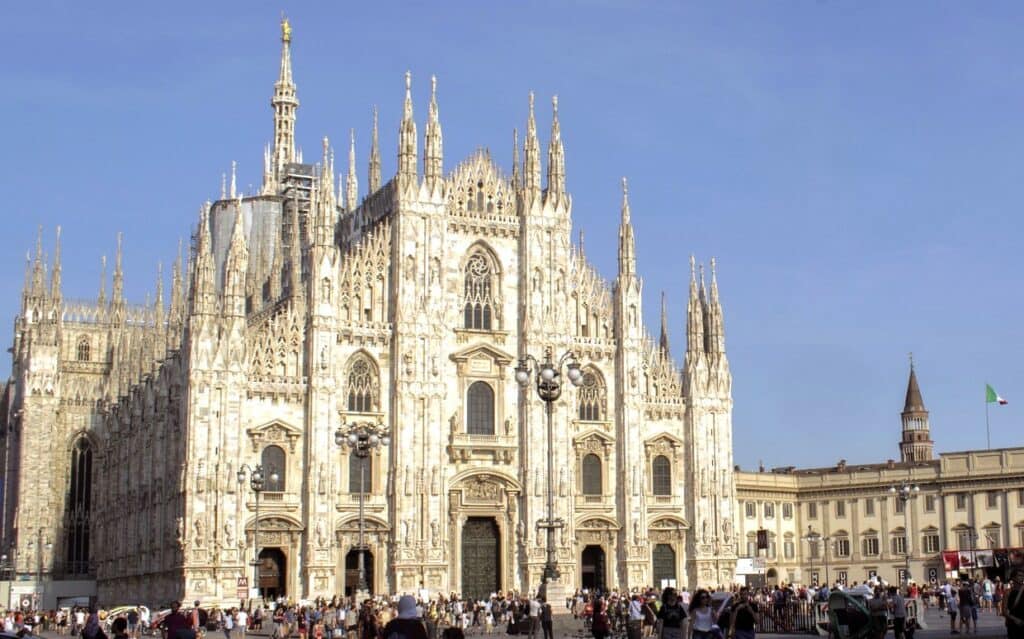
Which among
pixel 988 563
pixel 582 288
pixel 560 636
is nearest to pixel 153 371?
pixel 582 288

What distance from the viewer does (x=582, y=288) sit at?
69625 mm

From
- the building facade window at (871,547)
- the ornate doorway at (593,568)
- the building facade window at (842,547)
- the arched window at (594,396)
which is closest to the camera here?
the ornate doorway at (593,568)

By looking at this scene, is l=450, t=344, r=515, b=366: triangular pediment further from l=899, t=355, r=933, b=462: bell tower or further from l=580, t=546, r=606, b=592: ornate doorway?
l=899, t=355, r=933, b=462: bell tower

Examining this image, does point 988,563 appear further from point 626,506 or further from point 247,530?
point 247,530

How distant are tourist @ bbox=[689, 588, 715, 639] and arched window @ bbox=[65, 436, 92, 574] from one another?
79832 millimetres

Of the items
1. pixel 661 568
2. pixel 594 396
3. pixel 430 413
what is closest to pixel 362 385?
pixel 430 413

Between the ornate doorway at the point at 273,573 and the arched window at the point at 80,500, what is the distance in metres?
38.8

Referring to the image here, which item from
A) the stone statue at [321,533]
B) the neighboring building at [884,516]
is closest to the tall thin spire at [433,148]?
the stone statue at [321,533]

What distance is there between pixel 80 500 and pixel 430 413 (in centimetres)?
4216

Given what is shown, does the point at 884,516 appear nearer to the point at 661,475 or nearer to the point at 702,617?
the point at 661,475

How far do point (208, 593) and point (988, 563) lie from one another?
151 feet

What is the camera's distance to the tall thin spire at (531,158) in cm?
6900

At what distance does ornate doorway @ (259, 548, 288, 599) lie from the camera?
202ft

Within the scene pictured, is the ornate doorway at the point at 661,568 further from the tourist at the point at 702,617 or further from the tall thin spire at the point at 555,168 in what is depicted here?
the tourist at the point at 702,617
